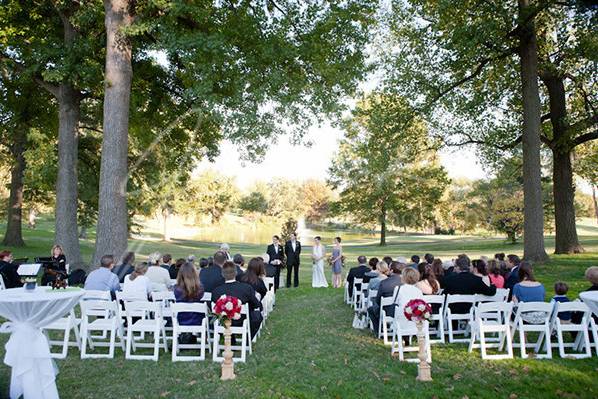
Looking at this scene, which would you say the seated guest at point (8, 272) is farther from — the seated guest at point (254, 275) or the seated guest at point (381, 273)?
the seated guest at point (381, 273)

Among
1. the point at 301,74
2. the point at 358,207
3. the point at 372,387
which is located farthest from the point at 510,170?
the point at 372,387

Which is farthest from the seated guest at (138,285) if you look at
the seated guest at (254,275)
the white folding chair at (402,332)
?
the white folding chair at (402,332)

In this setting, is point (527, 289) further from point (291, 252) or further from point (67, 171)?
point (67, 171)

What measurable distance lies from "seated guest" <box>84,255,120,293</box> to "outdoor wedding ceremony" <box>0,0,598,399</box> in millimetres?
42

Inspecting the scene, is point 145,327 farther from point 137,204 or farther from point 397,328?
point 137,204

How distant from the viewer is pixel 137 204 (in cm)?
2869

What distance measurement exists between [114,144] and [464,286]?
32.2ft

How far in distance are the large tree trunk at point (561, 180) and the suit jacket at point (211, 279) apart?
53.5 feet

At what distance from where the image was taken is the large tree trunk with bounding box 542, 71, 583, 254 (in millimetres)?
19922

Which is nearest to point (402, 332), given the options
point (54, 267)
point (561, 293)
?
point (561, 293)

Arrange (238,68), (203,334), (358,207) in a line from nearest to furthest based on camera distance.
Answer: (203,334) → (238,68) → (358,207)

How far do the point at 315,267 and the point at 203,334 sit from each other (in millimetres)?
9237

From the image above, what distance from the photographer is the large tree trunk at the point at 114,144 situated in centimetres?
1327

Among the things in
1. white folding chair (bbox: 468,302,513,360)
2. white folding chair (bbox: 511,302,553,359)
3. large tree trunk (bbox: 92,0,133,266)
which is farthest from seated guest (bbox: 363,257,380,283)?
large tree trunk (bbox: 92,0,133,266)
